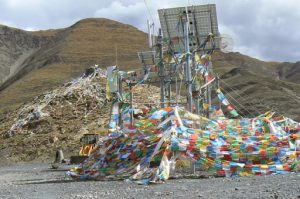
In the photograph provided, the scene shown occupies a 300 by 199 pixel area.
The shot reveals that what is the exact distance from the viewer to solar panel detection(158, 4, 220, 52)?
64.3 feet

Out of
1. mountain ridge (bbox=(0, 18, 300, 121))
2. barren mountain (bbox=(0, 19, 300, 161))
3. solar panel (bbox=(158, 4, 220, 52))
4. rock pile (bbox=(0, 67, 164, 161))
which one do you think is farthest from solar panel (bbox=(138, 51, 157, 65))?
mountain ridge (bbox=(0, 18, 300, 121))

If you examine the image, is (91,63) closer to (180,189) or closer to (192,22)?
(192,22)

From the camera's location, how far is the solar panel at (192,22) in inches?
771

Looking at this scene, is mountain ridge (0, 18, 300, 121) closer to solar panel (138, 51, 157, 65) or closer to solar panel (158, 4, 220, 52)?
solar panel (138, 51, 157, 65)

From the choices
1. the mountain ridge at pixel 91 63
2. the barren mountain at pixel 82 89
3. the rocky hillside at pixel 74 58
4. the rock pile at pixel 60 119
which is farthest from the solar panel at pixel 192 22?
the rocky hillside at pixel 74 58

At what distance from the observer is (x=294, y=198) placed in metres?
9.76

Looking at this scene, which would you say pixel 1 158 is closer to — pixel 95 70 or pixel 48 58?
pixel 95 70

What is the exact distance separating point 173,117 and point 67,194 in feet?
15.1

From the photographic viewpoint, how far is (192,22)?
1978cm

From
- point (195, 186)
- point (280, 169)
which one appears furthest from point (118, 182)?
point (280, 169)

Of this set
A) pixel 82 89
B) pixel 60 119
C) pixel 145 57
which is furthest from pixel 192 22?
pixel 82 89

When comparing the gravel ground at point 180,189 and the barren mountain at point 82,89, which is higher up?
the barren mountain at point 82,89

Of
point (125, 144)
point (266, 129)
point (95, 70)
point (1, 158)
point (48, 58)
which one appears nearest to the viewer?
point (125, 144)

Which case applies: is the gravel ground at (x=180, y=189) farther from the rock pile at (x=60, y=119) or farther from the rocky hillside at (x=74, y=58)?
the rocky hillside at (x=74, y=58)
